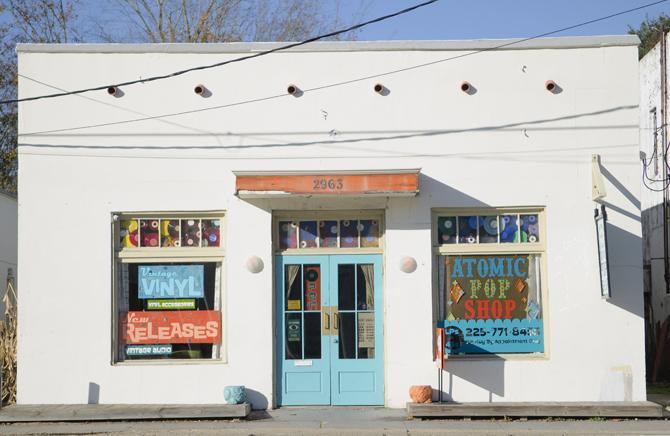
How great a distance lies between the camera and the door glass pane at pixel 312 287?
13.4 m

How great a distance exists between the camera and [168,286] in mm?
13359

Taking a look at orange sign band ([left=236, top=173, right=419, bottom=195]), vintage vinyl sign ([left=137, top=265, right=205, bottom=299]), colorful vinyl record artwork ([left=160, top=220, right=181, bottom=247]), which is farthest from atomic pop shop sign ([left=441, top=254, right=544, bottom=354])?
colorful vinyl record artwork ([left=160, top=220, right=181, bottom=247])

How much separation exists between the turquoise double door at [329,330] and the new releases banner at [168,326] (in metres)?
1.11

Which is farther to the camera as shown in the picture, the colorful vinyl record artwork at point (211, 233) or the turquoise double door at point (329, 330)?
the colorful vinyl record artwork at point (211, 233)

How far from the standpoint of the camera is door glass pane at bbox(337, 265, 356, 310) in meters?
13.3

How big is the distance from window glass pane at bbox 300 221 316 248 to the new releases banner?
5.52 feet

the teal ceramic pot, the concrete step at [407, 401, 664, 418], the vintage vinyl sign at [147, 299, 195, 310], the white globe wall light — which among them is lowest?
the concrete step at [407, 401, 664, 418]

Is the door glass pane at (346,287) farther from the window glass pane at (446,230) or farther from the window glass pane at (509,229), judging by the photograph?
the window glass pane at (509,229)

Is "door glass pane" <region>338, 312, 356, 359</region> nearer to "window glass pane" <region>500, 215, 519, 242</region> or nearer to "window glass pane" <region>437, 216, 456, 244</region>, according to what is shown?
"window glass pane" <region>437, 216, 456, 244</region>

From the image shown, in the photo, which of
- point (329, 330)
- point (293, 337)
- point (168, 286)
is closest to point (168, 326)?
point (168, 286)

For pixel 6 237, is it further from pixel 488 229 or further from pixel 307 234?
pixel 488 229

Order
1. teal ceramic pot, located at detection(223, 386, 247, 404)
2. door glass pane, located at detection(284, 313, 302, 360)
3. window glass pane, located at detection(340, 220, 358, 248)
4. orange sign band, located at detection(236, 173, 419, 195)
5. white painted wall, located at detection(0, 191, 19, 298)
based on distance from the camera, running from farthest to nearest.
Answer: white painted wall, located at detection(0, 191, 19, 298) < window glass pane, located at detection(340, 220, 358, 248) < door glass pane, located at detection(284, 313, 302, 360) < teal ceramic pot, located at detection(223, 386, 247, 404) < orange sign band, located at detection(236, 173, 419, 195)

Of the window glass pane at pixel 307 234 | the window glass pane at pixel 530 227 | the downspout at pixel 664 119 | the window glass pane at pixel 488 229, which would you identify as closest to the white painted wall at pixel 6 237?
the window glass pane at pixel 307 234

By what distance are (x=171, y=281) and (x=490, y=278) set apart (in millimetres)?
4791
